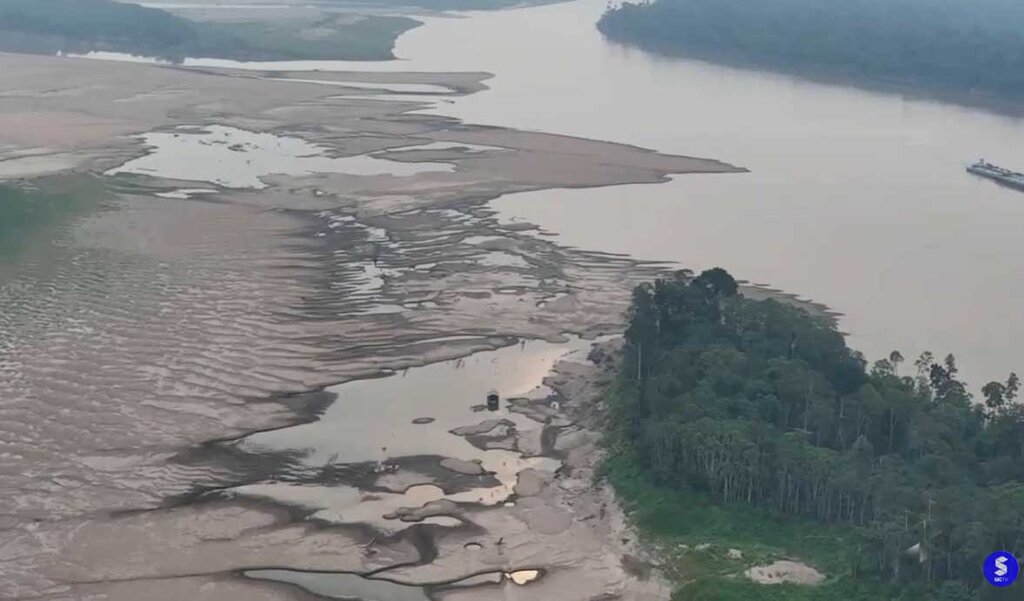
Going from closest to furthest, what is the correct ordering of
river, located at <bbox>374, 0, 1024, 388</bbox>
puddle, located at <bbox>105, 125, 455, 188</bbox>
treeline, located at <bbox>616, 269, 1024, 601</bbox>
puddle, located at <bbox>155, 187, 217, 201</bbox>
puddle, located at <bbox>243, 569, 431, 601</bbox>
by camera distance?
treeline, located at <bbox>616, 269, 1024, 601</bbox> < puddle, located at <bbox>243, 569, 431, 601</bbox> < river, located at <bbox>374, 0, 1024, 388</bbox> < puddle, located at <bbox>155, 187, 217, 201</bbox> < puddle, located at <bbox>105, 125, 455, 188</bbox>

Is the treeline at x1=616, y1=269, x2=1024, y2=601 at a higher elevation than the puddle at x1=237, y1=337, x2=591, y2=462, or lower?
higher

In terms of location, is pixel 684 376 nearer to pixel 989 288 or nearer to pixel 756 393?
pixel 756 393

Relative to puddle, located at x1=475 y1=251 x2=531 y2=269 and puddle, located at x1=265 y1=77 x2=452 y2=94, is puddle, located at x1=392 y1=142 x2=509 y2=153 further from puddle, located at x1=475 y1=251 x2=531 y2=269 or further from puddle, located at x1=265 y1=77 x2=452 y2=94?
puddle, located at x1=475 y1=251 x2=531 y2=269

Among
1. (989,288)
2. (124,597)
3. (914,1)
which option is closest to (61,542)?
(124,597)

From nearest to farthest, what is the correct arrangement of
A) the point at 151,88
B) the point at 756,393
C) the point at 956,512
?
the point at 956,512 < the point at 756,393 < the point at 151,88

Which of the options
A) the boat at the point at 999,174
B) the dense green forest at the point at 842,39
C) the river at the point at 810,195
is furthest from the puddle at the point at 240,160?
the dense green forest at the point at 842,39

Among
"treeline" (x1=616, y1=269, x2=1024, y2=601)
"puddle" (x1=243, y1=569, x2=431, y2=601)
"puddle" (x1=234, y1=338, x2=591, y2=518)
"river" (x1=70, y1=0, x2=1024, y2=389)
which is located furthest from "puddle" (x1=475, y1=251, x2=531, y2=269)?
"puddle" (x1=243, y1=569, x2=431, y2=601)
